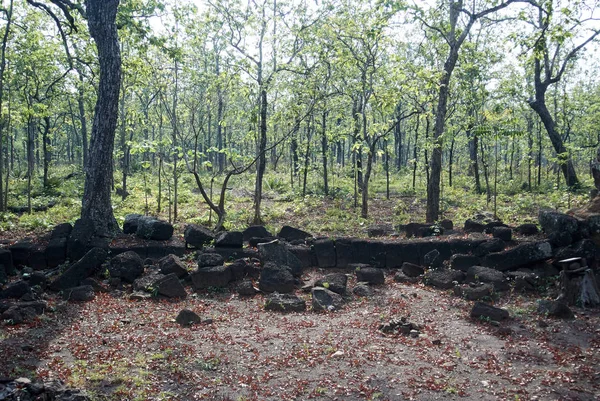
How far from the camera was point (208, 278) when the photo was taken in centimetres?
943

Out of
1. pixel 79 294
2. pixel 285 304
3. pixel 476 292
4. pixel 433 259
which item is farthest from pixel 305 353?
pixel 433 259

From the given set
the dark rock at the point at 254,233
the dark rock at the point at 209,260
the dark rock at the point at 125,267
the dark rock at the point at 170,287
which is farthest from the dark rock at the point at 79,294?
the dark rock at the point at 254,233

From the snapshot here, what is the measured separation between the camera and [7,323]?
6.92 metres

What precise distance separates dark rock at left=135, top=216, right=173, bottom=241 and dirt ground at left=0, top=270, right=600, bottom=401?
8.25ft

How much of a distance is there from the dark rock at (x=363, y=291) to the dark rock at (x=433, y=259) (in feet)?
5.84

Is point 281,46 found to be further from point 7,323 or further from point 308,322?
point 7,323

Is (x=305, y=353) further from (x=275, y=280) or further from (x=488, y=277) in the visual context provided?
(x=488, y=277)

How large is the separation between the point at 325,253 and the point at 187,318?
420 centimetres

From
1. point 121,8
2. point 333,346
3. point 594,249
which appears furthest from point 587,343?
point 121,8

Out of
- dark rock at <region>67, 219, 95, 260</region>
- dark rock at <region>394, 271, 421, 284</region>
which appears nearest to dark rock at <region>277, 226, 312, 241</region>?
dark rock at <region>394, 271, 421, 284</region>

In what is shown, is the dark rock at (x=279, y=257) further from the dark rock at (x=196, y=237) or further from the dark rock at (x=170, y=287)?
the dark rock at (x=170, y=287)

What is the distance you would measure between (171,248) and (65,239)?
2.21m

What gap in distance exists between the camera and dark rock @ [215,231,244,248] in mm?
10836

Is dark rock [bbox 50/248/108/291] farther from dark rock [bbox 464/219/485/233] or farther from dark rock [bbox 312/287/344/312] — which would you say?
dark rock [bbox 464/219/485/233]
